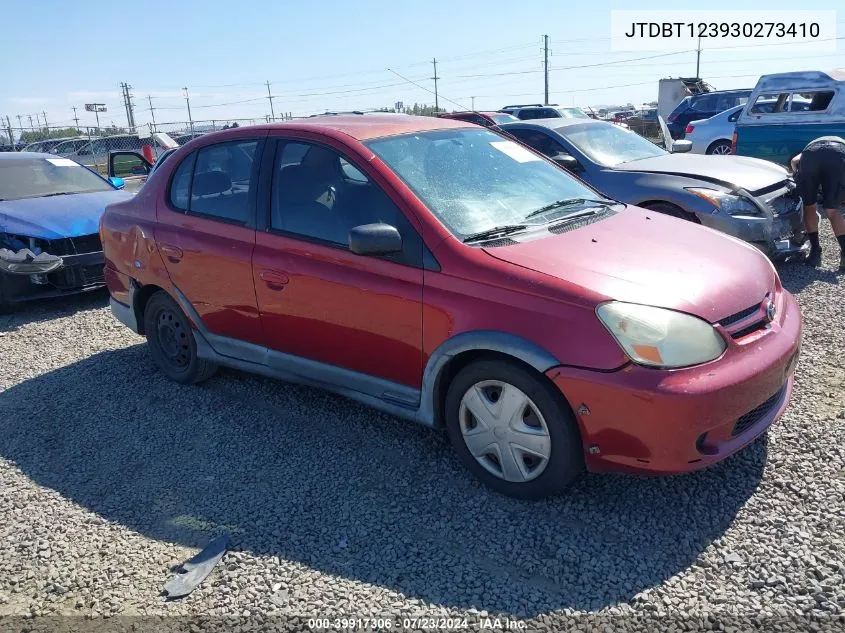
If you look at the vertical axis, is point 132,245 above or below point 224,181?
below

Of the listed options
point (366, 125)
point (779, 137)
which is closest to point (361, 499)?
point (366, 125)

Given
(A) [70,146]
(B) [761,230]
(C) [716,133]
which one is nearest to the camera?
(B) [761,230]

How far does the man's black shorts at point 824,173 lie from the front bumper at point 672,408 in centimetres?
455

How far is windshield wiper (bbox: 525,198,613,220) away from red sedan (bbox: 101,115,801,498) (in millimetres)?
13

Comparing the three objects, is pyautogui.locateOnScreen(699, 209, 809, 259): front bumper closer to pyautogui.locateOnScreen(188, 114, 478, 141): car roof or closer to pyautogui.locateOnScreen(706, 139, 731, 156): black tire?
pyautogui.locateOnScreen(188, 114, 478, 141): car roof

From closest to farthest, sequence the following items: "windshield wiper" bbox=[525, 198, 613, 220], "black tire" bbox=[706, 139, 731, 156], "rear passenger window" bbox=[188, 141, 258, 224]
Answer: "windshield wiper" bbox=[525, 198, 613, 220] < "rear passenger window" bbox=[188, 141, 258, 224] < "black tire" bbox=[706, 139, 731, 156]

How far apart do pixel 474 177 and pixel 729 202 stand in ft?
11.3

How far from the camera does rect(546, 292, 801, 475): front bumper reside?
265 centimetres

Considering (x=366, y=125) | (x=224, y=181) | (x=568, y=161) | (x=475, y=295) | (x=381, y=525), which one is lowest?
(x=381, y=525)

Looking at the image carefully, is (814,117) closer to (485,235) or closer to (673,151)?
(673,151)

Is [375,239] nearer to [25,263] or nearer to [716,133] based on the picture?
[25,263]

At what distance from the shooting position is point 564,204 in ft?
12.6

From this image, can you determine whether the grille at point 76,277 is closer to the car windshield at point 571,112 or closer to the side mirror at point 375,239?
the side mirror at point 375,239

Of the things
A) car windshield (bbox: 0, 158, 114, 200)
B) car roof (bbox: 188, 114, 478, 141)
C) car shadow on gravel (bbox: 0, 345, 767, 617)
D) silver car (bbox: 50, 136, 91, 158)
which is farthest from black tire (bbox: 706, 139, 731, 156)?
silver car (bbox: 50, 136, 91, 158)
